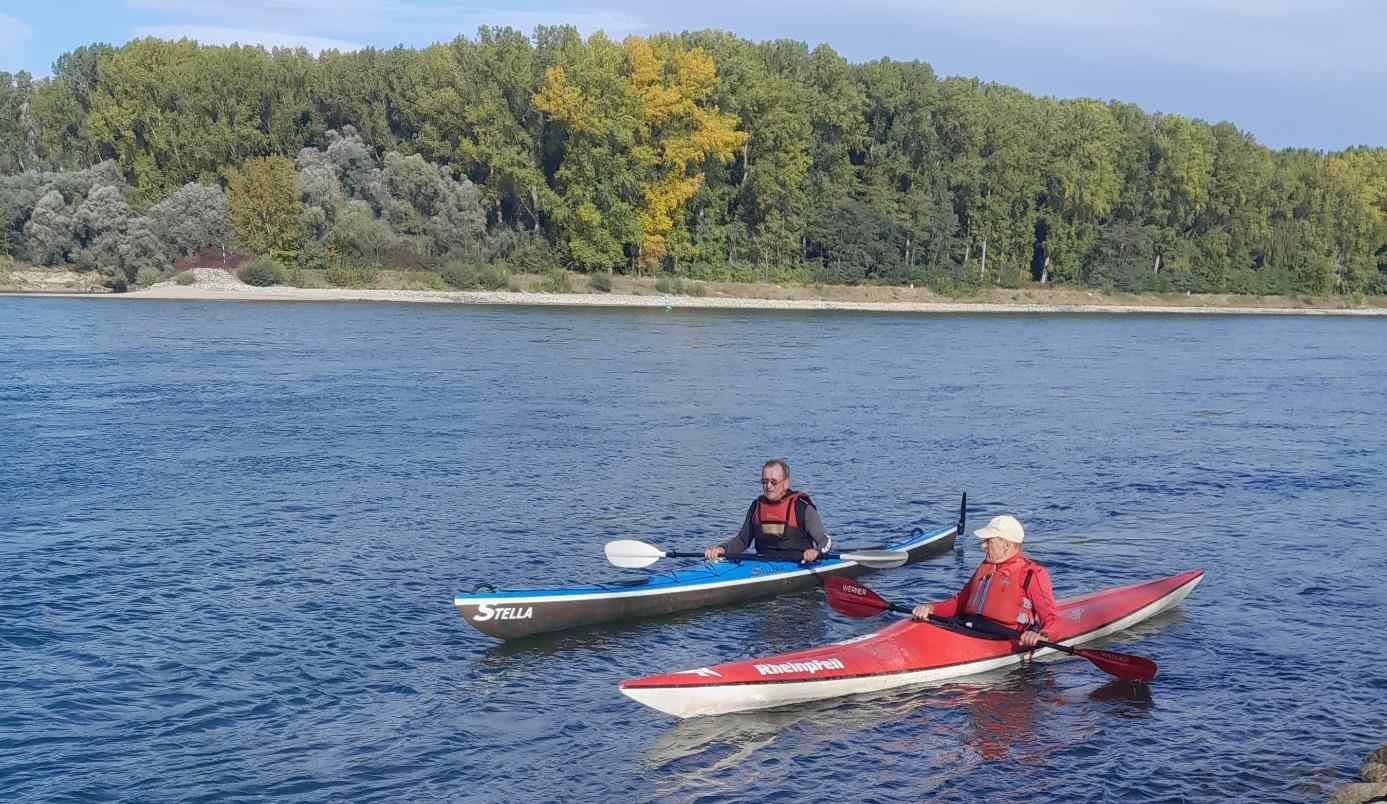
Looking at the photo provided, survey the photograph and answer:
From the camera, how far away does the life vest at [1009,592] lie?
11094 millimetres

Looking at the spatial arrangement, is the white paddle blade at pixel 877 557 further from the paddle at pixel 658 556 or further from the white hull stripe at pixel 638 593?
the white hull stripe at pixel 638 593

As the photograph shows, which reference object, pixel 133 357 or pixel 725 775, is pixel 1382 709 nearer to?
pixel 725 775

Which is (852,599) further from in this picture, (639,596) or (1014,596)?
(639,596)

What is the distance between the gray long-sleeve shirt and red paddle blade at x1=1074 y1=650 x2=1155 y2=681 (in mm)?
3358

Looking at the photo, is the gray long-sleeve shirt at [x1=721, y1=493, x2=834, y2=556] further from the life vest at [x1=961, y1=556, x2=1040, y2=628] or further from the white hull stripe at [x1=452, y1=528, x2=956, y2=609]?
the life vest at [x1=961, y1=556, x2=1040, y2=628]

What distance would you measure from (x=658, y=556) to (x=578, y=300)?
60.9m

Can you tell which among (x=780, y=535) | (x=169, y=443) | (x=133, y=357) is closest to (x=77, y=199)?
(x=133, y=357)

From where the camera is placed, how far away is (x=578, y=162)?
3019 inches

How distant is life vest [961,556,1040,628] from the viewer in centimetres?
1109

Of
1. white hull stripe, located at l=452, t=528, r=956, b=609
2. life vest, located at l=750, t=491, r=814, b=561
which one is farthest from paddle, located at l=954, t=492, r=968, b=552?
life vest, located at l=750, t=491, r=814, b=561

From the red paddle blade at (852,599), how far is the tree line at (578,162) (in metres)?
64.4

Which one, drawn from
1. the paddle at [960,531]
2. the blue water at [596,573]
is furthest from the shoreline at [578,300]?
the paddle at [960,531]

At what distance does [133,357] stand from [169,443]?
16.1 metres

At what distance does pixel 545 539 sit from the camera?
1599cm
